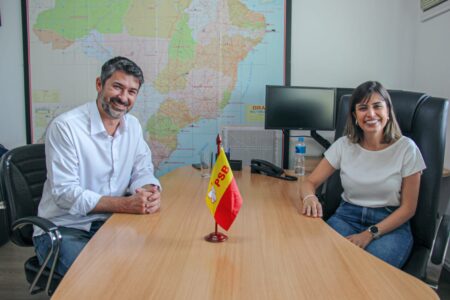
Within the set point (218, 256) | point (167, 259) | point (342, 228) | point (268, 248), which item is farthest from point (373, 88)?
point (167, 259)

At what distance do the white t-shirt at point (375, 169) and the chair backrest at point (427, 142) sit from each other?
0.05 m

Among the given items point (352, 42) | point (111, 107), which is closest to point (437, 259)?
point (111, 107)

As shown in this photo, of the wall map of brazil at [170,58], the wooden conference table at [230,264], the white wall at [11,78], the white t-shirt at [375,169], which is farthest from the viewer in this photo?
the white wall at [11,78]

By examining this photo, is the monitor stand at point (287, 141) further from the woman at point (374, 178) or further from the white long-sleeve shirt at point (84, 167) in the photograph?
the white long-sleeve shirt at point (84, 167)

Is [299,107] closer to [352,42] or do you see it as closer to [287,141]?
[287,141]

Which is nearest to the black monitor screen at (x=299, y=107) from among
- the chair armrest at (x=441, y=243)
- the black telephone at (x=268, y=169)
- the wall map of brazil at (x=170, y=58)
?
the wall map of brazil at (x=170, y=58)

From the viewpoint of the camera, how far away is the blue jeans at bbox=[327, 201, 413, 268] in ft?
5.24

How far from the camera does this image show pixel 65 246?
1528 mm

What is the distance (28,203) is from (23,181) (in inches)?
4.0

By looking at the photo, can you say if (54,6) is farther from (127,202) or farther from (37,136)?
(127,202)

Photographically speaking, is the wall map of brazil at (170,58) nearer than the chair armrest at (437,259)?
No

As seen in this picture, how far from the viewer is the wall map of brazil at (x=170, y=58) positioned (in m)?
3.20

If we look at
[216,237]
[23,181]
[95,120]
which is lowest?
[216,237]

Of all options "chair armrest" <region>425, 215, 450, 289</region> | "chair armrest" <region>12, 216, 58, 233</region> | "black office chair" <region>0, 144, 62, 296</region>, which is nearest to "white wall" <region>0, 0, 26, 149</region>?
"black office chair" <region>0, 144, 62, 296</region>
